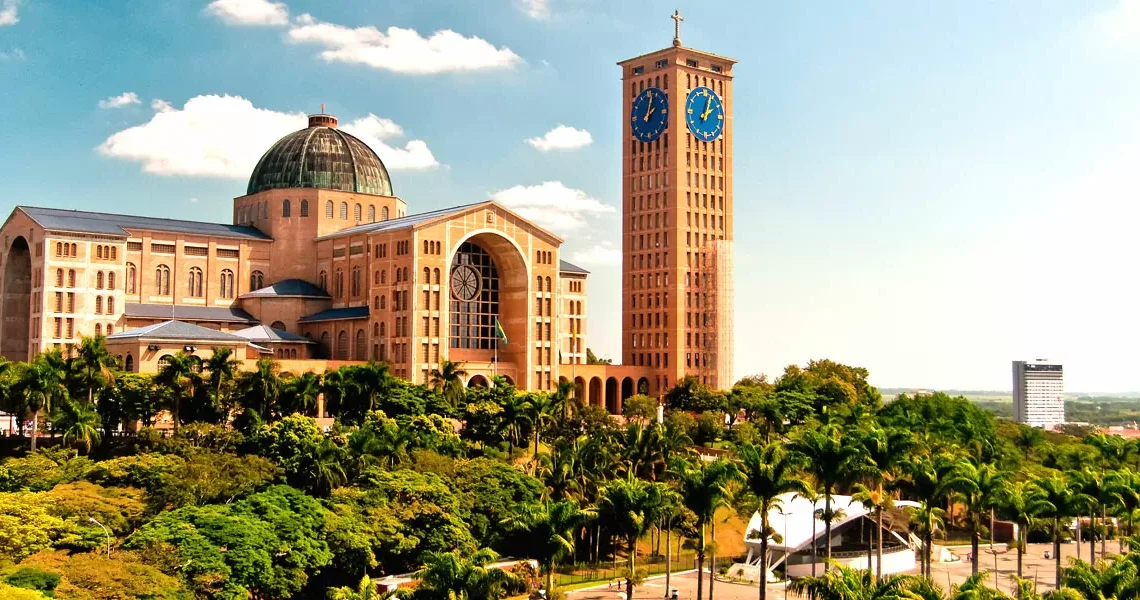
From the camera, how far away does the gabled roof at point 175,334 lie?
84.8m

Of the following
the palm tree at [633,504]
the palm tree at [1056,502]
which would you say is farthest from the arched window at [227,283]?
the palm tree at [1056,502]

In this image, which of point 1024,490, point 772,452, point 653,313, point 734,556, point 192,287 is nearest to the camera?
point 772,452

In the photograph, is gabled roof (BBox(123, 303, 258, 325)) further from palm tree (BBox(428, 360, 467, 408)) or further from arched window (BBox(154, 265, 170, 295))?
palm tree (BBox(428, 360, 467, 408))

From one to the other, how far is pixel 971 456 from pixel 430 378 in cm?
3976

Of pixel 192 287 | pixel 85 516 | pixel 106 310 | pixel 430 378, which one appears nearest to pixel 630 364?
pixel 430 378

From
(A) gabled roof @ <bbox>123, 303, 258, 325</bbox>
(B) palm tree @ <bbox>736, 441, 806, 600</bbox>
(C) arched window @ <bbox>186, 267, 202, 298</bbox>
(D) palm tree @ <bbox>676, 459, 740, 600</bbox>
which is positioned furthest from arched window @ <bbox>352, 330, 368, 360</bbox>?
(B) palm tree @ <bbox>736, 441, 806, 600</bbox>

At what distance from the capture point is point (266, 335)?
97.4m

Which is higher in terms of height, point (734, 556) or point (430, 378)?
point (430, 378)

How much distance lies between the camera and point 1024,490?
61.9 m

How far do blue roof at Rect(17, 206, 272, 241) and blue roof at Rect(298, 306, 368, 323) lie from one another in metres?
8.90

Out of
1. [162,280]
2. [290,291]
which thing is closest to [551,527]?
[290,291]

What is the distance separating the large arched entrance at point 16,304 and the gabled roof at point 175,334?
47.6 ft

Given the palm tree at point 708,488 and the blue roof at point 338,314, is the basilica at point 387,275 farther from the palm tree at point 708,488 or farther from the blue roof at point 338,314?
the palm tree at point 708,488

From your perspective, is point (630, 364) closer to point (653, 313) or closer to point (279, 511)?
point (653, 313)
